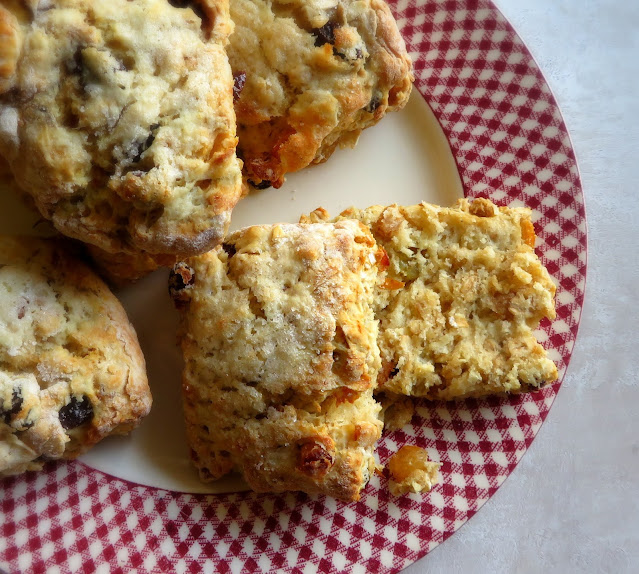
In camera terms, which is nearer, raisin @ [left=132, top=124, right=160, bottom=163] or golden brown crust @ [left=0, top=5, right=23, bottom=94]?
golden brown crust @ [left=0, top=5, right=23, bottom=94]

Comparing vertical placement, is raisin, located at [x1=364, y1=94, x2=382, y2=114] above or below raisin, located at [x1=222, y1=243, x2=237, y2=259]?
above

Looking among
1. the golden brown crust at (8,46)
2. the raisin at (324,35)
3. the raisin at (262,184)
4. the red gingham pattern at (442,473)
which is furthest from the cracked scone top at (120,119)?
the red gingham pattern at (442,473)

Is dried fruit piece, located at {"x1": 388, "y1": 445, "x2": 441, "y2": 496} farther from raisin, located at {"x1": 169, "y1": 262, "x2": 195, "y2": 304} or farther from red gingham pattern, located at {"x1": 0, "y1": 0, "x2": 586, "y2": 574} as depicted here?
raisin, located at {"x1": 169, "y1": 262, "x2": 195, "y2": 304}

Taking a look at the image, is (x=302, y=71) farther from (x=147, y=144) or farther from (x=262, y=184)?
(x=147, y=144)

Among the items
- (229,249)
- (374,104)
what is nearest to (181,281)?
(229,249)

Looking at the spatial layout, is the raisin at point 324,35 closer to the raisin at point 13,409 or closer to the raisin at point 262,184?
the raisin at point 262,184

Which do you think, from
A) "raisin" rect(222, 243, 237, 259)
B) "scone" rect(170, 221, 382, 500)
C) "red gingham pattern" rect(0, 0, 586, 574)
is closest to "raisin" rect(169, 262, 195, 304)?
"scone" rect(170, 221, 382, 500)
